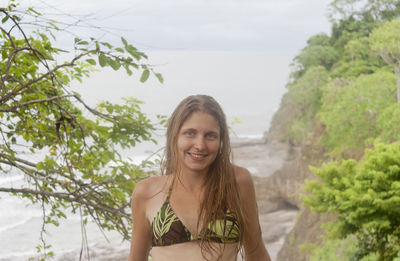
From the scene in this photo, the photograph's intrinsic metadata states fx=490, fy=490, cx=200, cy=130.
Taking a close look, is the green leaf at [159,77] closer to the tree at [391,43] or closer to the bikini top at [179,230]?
the bikini top at [179,230]

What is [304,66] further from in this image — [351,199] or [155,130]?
[155,130]

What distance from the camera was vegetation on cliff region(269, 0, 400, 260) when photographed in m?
9.28

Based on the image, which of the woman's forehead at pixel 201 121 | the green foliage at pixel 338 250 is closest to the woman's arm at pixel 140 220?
the woman's forehead at pixel 201 121

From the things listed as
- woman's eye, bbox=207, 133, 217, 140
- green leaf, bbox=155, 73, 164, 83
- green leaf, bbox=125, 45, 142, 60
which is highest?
green leaf, bbox=125, 45, 142, 60

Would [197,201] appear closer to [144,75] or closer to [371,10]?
[144,75]

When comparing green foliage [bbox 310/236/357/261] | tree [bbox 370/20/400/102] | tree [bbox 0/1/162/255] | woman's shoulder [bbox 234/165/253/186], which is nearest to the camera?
woman's shoulder [bbox 234/165/253/186]

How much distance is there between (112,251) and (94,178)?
57.5 feet

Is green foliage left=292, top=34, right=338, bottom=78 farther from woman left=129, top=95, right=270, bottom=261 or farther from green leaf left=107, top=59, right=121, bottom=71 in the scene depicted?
woman left=129, top=95, right=270, bottom=261

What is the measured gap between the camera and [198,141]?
137 cm

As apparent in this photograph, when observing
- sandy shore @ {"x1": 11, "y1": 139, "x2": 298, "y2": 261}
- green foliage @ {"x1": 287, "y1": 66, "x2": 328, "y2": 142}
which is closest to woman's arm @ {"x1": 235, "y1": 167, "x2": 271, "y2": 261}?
sandy shore @ {"x1": 11, "y1": 139, "x2": 298, "y2": 261}

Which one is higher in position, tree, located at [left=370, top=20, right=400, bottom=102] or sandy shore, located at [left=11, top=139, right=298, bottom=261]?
tree, located at [left=370, top=20, right=400, bottom=102]

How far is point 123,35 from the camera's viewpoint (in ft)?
6.25

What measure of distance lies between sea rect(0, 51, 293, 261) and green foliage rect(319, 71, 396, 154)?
387cm

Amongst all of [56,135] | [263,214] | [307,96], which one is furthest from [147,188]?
[307,96]
